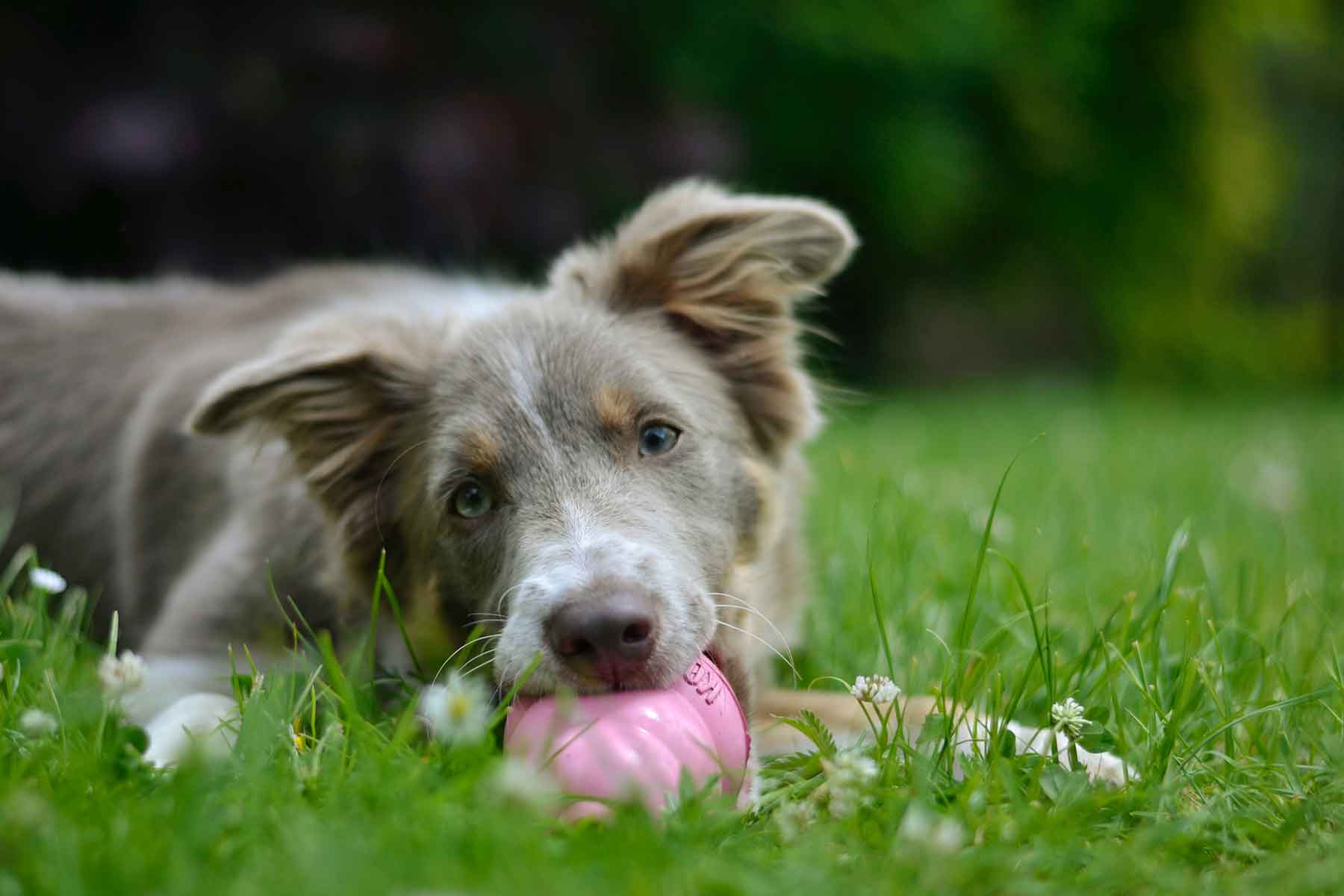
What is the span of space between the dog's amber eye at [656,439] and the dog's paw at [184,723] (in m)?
1.15

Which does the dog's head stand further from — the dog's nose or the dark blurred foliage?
the dark blurred foliage

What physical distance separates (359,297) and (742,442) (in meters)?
1.85

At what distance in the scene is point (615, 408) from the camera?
3260mm

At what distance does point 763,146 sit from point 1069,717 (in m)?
10.9

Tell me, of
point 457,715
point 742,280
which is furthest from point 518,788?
point 742,280

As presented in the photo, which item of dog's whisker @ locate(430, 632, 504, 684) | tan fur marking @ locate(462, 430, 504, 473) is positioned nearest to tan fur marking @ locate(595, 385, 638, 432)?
tan fur marking @ locate(462, 430, 504, 473)

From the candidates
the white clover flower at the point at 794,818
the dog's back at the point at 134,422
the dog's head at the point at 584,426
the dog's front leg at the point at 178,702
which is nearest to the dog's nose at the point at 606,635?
the dog's head at the point at 584,426

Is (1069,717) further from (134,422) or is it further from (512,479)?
(134,422)

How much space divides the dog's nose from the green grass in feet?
0.84

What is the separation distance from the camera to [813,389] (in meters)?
3.92

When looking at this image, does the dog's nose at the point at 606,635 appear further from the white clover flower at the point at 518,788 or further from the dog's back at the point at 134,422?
the dog's back at the point at 134,422

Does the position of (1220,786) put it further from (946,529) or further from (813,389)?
(946,529)

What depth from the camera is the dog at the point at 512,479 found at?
2.94 meters

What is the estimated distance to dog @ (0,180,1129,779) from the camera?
294 cm
